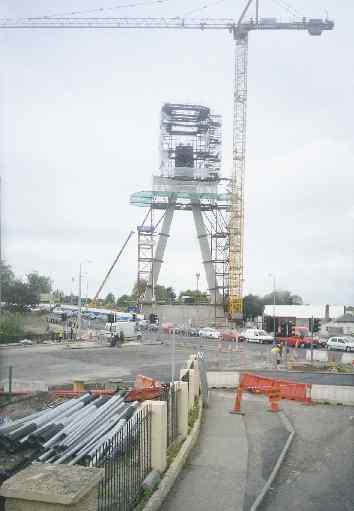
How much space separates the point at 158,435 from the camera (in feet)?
30.9

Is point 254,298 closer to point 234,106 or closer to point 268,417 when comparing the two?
point 234,106

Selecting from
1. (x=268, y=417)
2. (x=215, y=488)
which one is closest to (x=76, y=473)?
(x=215, y=488)

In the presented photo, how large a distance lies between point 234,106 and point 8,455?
284 feet

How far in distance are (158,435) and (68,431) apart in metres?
1.50

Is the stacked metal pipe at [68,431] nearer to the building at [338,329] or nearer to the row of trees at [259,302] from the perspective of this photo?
the building at [338,329]

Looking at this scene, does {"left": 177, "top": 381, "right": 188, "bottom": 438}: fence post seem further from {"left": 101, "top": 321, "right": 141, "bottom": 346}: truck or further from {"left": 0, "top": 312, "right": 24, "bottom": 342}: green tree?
{"left": 0, "top": 312, "right": 24, "bottom": 342}: green tree

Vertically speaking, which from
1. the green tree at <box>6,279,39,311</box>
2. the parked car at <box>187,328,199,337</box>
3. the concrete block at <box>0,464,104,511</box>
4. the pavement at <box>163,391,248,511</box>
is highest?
the green tree at <box>6,279,39,311</box>

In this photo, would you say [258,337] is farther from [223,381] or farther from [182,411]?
[182,411]

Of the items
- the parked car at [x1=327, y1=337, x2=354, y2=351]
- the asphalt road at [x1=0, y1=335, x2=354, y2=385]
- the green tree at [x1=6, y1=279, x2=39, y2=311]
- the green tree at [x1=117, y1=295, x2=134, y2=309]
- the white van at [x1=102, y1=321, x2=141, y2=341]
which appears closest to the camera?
the asphalt road at [x1=0, y1=335, x2=354, y2=385]

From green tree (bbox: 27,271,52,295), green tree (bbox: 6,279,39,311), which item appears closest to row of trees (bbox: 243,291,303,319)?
green tree (bbox: 27,271,52,295)

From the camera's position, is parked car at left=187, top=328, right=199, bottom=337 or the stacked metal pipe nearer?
the stacked metal pipe

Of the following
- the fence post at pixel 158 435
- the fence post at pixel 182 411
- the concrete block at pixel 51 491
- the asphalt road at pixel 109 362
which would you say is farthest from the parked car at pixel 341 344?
the concrete block at pixel 51 491

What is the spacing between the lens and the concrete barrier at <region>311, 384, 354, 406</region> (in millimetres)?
19547

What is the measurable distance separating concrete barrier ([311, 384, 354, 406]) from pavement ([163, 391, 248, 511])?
5.39m
